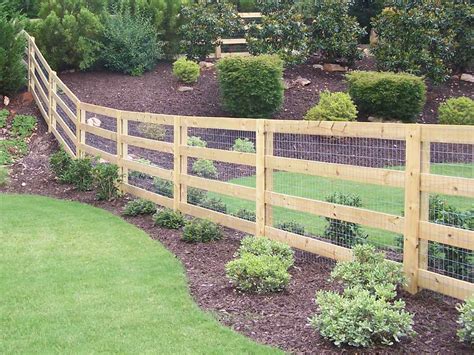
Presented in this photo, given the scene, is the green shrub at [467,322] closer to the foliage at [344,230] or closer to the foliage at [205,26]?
the foliage at [344,230]

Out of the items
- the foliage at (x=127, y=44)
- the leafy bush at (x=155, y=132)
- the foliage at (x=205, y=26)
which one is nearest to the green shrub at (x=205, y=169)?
the leafy bush at (x=155, y=132)

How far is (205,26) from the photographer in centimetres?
1653

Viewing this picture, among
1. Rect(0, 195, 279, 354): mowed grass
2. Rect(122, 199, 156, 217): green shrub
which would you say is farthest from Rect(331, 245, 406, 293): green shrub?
Rect(122, 199, 156, 217): green shrub

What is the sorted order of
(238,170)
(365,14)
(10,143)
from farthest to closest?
1. (365,14)
2. (10,143)
3. (238,170)

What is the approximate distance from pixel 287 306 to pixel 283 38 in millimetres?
12434

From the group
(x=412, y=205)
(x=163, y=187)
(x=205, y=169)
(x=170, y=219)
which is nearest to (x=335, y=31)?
(x=205, y=169)

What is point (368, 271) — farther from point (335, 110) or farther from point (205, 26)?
point (205, 26)

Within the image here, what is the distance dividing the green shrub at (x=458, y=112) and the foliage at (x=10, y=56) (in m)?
9.47

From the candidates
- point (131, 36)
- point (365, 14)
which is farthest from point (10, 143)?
point (365, 14)

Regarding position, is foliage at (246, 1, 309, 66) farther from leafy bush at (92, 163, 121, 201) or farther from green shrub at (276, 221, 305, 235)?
green shrub at (276, 221, 305, 235)

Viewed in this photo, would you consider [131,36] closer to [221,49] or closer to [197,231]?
[221,49]

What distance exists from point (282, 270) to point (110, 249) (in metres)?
2.34

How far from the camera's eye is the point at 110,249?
6895 millimetres

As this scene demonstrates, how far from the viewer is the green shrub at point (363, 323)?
156 inches
